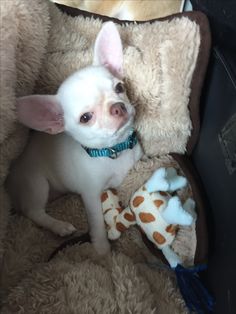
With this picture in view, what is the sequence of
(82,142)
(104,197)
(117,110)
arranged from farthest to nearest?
(104,197), (82,142), (117,110)

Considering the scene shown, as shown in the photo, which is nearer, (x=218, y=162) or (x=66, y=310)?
(x=66, y=310)

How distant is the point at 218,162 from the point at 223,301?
316 mm

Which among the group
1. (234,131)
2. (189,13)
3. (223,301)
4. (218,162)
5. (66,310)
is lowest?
(66,310)

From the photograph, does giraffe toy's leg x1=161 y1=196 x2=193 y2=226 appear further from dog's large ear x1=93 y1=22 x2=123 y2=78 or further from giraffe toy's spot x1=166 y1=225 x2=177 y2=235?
dog's large ear x1=93 y1=22 x2=123 y2=78

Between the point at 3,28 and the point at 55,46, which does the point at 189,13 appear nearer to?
the point at 55,46

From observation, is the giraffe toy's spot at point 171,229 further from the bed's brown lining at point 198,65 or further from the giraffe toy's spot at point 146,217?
the bed's brown lining at point 198,65

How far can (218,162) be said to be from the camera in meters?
1.17

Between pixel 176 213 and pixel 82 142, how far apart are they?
282mm

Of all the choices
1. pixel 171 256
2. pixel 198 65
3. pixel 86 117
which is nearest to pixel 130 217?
pixel 171 256

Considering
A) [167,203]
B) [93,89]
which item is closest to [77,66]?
[93,89]

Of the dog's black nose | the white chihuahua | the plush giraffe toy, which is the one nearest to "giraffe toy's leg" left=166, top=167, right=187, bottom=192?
the plush giraffe toy

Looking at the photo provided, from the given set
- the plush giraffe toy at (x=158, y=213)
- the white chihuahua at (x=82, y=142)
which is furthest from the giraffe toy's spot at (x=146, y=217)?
the white chihuahua at (x=82, y=142)

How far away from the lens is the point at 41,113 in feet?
3.74

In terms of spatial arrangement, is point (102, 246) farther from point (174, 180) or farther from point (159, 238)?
point (174, 180)
